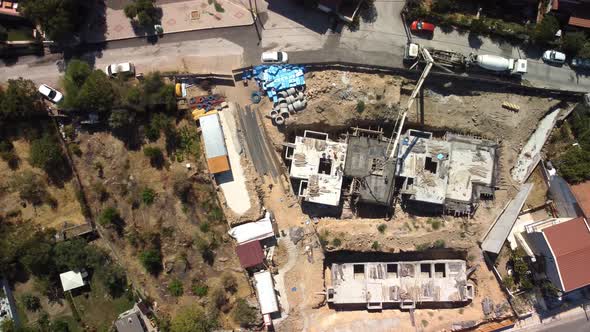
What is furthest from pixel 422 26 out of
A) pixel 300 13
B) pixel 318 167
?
pixel 318 167

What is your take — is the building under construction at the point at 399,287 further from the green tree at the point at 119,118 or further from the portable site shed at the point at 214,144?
the green tree at the point at 119,118

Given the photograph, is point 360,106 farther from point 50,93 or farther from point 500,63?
point 50,93

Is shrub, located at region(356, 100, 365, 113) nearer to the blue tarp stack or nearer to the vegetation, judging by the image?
the blue tarp stack

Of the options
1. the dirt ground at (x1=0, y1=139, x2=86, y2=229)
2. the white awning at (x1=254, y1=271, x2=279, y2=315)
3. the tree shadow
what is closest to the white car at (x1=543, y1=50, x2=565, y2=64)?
the tree shadow

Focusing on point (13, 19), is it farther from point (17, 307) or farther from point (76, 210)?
point (17, 307)

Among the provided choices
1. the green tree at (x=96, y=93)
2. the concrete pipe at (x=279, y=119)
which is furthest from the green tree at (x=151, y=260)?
the concrete pipe at (x=279, y=119)

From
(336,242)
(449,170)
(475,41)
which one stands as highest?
(475,41)
